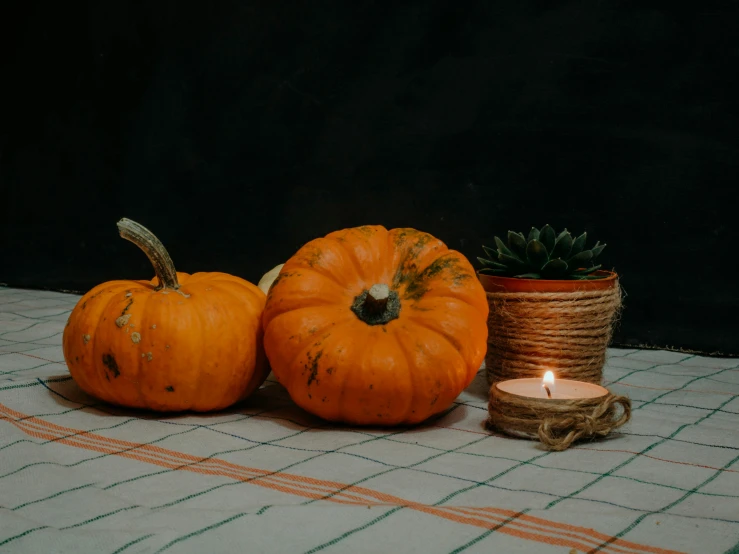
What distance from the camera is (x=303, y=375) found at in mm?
1637

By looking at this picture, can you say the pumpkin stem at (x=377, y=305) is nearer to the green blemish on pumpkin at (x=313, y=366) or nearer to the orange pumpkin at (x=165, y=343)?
the green blemish on pumpkin at (x=313, y=366)

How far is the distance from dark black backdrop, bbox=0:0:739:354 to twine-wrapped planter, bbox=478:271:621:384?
0.73 metres

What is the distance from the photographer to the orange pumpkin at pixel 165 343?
5.49ft

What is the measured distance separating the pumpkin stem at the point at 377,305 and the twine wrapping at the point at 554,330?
0.30 meters

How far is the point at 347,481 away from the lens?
1.36 metres

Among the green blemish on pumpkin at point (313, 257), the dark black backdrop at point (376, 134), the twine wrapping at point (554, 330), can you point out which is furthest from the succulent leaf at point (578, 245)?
the dark black backdrop at point (376, 134)

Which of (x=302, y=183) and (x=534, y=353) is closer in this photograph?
(x=534, y=353)

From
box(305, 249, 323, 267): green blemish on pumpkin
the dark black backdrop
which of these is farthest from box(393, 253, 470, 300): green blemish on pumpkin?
the dark black backdrop

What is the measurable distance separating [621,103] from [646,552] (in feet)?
5.73

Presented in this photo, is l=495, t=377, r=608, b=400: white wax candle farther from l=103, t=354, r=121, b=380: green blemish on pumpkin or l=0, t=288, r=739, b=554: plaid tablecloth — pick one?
l=103, t=354, r=121, b=380: green blemish on pumpkin

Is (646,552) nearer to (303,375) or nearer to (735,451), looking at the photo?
(735,451)

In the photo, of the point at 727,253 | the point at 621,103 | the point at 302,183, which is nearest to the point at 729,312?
the point at 727,253

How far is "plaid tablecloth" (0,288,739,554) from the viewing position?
1.10 m

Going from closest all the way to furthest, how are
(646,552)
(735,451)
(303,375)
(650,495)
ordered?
1. (646,552)
2. (650,495)
3. (735,451)
4. (303,375)
